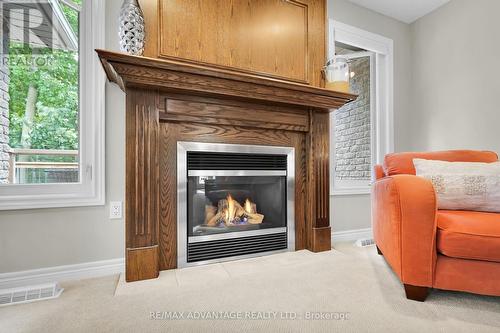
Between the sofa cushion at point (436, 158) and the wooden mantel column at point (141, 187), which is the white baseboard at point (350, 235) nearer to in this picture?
the sofa cushion at point (436, 158)

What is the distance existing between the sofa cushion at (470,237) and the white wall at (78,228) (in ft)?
6.20

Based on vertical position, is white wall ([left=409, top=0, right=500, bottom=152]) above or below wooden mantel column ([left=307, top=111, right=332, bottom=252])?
above

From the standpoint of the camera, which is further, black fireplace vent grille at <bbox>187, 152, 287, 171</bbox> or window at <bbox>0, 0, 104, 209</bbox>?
black fireplace vent grille at <bbox>187, 152, 287, 171</bbox>

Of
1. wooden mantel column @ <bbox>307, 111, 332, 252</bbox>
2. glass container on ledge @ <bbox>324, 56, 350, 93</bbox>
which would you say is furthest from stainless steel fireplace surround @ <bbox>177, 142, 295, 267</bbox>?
glass container on ledge @ <bbox>324, 56, 350, 93</bbox>

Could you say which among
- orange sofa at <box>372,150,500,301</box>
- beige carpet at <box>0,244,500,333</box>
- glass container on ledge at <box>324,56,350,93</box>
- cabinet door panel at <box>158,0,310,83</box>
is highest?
cabinet door panel at <box>158,0,310,83</box>

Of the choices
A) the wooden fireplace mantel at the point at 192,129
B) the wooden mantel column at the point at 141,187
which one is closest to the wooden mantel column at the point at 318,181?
the wooden fireplace mantel at the point at 192,129

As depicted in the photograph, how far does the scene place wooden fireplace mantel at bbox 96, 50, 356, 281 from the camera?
1.50 meters

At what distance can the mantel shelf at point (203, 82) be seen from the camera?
4.51 ft

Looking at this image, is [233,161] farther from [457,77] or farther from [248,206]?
[457,77]

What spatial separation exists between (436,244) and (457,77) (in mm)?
2168

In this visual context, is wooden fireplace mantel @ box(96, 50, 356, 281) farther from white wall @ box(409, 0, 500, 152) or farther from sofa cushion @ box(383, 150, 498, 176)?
white wall @ box(409, 0, 500, 152)

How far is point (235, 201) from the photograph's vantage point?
78.3 inches

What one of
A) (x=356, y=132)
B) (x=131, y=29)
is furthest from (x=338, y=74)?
(x=131, y=29)

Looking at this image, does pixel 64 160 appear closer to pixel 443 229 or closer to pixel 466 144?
pixel 443 229
